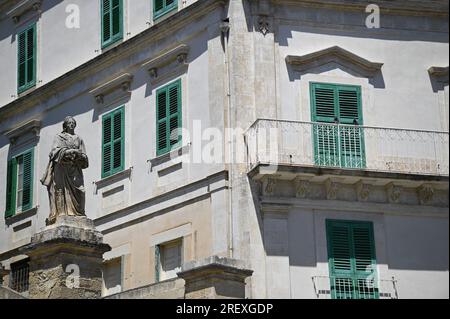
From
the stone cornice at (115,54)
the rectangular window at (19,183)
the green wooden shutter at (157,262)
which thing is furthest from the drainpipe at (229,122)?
the rectangular window at (19,183)

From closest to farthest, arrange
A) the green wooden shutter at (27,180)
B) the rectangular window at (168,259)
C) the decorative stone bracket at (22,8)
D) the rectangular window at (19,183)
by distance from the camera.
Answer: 1. the rectangular window at (168,259)
2. the green wooden shutter at (27,180)
3. the rectangular window at (19,183)
4. the decorative stone bracket at (22,8)

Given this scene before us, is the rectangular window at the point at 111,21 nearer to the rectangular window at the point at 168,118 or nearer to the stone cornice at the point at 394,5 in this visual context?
the rectangular window at the point at 168,118

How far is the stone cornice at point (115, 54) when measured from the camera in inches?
958

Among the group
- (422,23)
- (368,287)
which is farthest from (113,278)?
(422,23)

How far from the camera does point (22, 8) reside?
99.2 feet

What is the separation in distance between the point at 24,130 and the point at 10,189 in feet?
5.37

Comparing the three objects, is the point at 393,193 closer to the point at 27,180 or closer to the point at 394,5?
the point at 394,5

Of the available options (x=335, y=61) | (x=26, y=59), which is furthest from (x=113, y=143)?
(x=335, y=61)

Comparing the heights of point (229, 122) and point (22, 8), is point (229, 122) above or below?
below

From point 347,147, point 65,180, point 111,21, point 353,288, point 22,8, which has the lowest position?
point 353,288

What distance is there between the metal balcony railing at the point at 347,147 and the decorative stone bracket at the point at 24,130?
8175mm

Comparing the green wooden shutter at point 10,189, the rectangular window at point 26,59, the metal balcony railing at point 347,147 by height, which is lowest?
the metal balcony railing at point 347,147

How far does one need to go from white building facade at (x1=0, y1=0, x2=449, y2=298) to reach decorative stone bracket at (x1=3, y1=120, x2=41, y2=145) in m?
2.00
